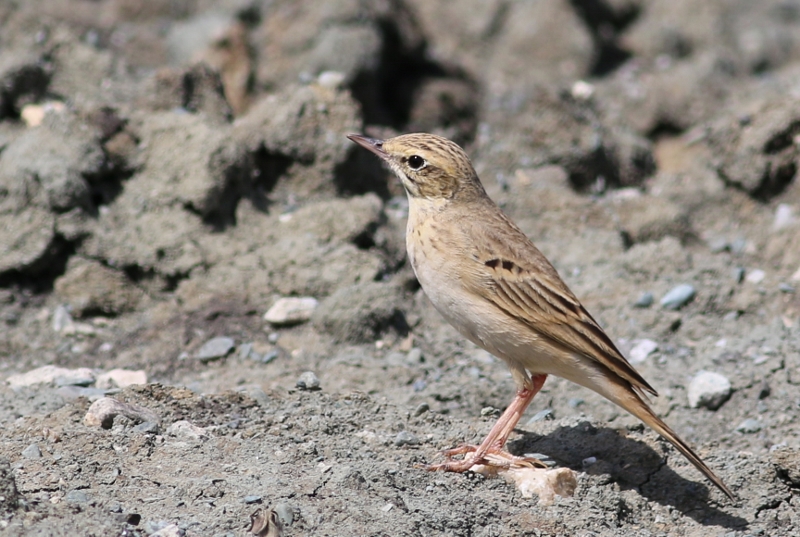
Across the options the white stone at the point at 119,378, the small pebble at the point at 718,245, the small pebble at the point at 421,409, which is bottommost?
the white stone at the point at 119,378

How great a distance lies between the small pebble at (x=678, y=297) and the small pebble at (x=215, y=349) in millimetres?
3545

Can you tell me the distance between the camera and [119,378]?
7.03 meters

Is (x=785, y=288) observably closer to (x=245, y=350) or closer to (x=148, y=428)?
(x=245, y=350)

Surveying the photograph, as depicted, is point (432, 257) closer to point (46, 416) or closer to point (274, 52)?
point (46, 416)

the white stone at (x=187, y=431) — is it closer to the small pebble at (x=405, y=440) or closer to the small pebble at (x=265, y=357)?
the small pebble at (x=405, y=440)

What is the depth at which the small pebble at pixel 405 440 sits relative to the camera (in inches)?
236

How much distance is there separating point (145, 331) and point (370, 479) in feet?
10.2

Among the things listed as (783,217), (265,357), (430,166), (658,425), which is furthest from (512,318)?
(783,217)

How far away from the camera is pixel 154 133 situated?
28.1 ft

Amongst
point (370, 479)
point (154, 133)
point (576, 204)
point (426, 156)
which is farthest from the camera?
point (576, 204)

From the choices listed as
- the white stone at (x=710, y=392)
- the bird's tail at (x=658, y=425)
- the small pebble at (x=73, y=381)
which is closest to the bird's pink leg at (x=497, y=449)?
the bird's tail at (x=658, y=425)

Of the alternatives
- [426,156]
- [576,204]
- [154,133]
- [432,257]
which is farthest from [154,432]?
[576,204]

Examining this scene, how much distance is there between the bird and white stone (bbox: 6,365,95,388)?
8.48ft

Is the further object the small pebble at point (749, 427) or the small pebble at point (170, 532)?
the small pebble at point (749, 427)
